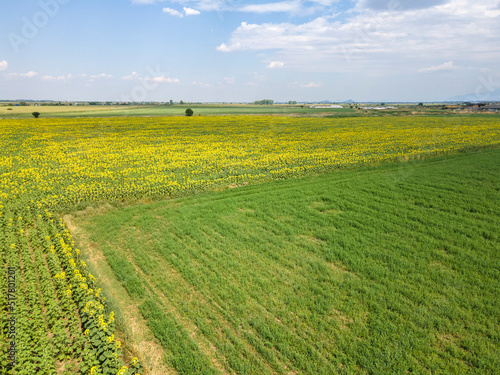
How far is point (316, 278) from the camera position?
30.1 feet

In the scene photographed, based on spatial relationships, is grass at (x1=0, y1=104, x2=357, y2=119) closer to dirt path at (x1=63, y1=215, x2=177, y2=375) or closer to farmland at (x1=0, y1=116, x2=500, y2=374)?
farmland at (x1=0, y1=116, x2=500, y2=374)

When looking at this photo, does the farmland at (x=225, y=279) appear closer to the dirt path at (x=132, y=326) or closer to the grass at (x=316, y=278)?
the grass at (x=316, y=278)

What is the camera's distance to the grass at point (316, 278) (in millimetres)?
6480

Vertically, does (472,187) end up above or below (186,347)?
above

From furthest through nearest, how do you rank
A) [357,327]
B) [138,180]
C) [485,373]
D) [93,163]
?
[93,163], [138,180], [357,327], [485,373]

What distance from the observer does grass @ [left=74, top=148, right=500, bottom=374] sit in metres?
6.48

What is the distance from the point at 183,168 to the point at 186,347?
1870cm

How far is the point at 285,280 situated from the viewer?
9.11 meters

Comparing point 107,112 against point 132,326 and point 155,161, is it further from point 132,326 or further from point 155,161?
point 132,326

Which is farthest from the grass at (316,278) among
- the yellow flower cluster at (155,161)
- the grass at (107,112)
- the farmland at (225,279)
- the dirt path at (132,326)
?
the grass at (107,112)

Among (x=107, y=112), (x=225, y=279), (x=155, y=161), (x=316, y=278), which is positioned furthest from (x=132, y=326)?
(x=107, y=112)

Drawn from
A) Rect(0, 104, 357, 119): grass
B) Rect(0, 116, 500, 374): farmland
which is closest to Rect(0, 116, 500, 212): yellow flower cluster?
Rect(0, 116, 500, 374): farmland

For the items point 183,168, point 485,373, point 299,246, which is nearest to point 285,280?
point 299,246

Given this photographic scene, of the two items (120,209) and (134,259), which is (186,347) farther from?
(120,209)
